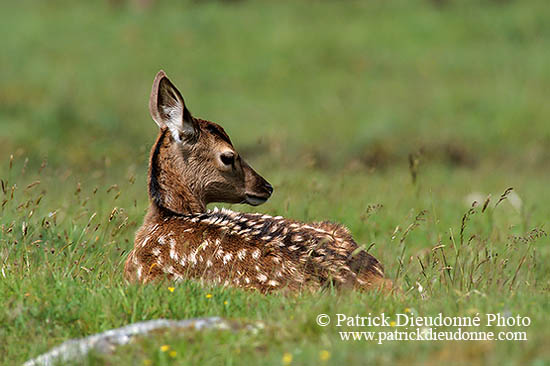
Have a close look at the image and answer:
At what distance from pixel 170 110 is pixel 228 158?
1.97 feet

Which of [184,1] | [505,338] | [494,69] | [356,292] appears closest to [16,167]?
[356,292]

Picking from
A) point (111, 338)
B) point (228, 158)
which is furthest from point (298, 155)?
point (111, 338)

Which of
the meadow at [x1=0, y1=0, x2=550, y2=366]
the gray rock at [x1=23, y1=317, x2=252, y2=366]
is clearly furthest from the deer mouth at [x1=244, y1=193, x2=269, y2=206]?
the gray rock at [x1=23, y1=317, x2=252, y2=366]

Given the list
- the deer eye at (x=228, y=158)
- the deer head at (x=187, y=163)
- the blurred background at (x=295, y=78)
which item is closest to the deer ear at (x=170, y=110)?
the deer head at (x=187, y=163)

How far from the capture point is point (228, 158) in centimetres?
711

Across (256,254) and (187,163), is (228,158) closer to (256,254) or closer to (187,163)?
(187,163)

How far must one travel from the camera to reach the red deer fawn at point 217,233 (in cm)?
595

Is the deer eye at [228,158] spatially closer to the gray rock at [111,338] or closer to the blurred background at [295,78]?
the gray rock at [111,338]

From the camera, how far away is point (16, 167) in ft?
44.1

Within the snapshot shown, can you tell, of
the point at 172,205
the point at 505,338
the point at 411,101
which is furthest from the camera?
the point at 411,101

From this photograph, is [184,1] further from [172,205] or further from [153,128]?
[172,205]

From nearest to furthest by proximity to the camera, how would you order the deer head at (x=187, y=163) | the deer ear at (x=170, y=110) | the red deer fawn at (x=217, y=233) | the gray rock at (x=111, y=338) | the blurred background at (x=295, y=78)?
the gray rock at (x=111, y=338), the red deer fawn at (x=217, y=233), the deer ear at (x=170, y=110), the deer head at (x=187, y=163), the blurred background at (x=295, y=78)

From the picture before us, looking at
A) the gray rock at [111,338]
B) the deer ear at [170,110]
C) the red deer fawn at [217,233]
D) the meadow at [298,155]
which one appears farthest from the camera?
the deer ear at [170,110]

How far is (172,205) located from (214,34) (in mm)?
17611
